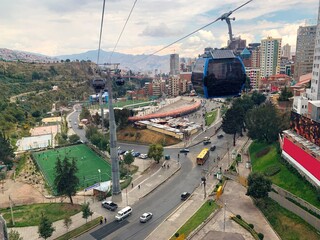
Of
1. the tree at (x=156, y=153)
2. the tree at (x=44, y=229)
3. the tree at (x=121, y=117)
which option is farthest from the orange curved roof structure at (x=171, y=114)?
the tree at (x=44, y=229)

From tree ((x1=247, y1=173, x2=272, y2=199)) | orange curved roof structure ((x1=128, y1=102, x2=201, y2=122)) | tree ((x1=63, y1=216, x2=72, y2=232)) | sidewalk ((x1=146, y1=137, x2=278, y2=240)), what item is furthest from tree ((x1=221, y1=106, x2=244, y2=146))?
tree ((x1=63, y1=216, x2=72, y2=232))

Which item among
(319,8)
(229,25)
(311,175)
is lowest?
(311,175)

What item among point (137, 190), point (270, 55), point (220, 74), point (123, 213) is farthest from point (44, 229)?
point (270, 55)

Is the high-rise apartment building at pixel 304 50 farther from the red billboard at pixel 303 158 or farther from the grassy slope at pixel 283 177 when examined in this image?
the red billboard at pixel 303 158

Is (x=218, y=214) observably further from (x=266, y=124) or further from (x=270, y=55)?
(x=270, y=55)

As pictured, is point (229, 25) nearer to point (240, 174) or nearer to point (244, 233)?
point (244, 233)

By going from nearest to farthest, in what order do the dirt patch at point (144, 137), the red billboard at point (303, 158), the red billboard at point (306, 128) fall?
the red billboard at point (303, 158) < the red billboard at point (306, 128) < the dirt patch at point (144, 137)

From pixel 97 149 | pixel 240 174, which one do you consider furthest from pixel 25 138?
pixel 240 174
